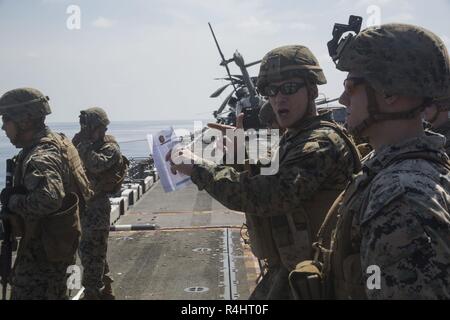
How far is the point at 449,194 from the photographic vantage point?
5.08 ft

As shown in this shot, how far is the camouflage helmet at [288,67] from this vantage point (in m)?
2.91

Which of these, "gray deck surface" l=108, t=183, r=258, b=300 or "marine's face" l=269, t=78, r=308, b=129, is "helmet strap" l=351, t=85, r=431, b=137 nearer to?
"marine's face" l=269, t=78, r=308, b=129

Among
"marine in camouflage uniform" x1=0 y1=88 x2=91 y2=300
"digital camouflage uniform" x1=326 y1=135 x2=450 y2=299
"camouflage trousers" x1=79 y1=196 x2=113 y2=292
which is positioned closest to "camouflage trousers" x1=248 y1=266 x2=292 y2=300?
"digital camouflage uniform" x1=326 y1=135 x2=450 y2=299

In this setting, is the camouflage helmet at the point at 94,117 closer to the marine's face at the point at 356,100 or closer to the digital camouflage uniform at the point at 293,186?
the digital camouflage uniform at the point at 293,186

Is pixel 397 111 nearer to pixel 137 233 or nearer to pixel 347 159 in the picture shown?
pixel 347 159

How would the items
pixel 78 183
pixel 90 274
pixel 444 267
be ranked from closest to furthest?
pixel 444 267 < pixel 78 183 < pixel 90 274

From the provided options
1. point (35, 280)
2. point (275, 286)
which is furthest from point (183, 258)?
point (275, 286)

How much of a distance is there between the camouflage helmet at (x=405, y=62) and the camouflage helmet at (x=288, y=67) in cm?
107

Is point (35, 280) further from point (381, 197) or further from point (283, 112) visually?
point (381, 197)

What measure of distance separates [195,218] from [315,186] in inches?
337

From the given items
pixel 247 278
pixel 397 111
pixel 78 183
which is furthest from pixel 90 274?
pixel 397 111

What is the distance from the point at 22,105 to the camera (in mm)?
4047

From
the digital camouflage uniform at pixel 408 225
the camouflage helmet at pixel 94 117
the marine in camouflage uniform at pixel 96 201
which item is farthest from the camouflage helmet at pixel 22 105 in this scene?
the digital camouflage uniform at pixel 408 225
